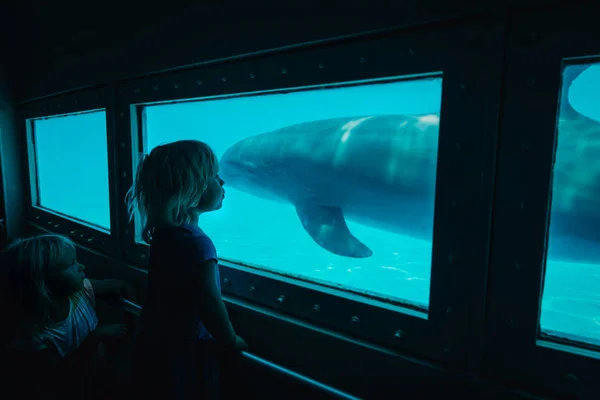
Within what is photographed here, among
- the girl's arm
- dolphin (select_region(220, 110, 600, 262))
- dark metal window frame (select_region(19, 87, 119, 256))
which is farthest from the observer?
dark metal window frame (select_region(19, 87, 119, 256))

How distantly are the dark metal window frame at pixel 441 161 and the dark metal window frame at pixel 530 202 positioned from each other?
0.16ft

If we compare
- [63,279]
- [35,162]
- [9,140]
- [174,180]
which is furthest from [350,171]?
[9,140]

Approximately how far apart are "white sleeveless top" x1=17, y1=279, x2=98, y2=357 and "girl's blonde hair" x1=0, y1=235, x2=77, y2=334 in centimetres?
5

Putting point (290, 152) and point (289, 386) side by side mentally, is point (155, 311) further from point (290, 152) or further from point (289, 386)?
point (290, 152)

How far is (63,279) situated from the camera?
5.42 feet

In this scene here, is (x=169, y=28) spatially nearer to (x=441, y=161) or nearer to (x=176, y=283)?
(x=176, y=283)

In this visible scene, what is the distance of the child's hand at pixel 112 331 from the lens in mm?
1967

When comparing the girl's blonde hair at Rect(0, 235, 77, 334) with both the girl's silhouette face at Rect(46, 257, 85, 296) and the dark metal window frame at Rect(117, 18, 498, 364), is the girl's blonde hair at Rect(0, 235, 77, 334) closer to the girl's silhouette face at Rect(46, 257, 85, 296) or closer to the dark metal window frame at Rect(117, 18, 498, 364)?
the girl's silhouette face at Rect(46, 257, 85, 296)

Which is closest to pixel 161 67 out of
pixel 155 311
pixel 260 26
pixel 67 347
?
pixel 260 26

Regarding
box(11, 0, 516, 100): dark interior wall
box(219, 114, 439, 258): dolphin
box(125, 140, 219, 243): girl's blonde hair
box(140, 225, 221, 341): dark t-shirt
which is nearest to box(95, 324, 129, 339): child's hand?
box(140, 225, 221, 341): dark t-shirt

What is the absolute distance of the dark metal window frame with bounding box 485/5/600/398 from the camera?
2.90ft

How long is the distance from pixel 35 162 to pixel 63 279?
9.97 feet

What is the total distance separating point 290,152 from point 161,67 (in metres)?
2.16

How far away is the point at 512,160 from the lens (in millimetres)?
966
